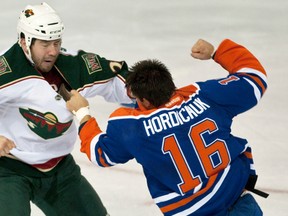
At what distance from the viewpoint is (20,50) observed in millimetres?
3143

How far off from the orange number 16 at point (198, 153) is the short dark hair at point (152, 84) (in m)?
0.14

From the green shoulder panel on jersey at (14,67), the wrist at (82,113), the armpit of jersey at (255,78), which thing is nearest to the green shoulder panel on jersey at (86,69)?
the green shoulder panel on jersey at (14,67)

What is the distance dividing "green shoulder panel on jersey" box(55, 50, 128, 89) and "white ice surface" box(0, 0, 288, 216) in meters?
0.97

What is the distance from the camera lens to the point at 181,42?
5.71 metres

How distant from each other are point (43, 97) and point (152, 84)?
594 millimetres

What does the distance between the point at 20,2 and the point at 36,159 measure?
3322 millimetres

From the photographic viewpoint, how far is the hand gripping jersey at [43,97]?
309 centimetres

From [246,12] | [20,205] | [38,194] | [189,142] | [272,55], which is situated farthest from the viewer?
[246,12]

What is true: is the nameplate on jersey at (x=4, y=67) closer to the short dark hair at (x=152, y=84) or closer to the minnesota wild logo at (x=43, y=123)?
the minnesota wild logo at (x=43, y=123)

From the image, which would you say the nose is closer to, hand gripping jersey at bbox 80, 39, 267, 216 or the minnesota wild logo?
the minnesota wild logo

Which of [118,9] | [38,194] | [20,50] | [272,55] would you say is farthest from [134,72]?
[118,9]

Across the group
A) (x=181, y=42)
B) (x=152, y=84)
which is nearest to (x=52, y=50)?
(x=152, y=84)

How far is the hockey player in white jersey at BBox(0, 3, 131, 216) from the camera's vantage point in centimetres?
309

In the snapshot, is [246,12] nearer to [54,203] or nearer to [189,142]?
[54,203]
